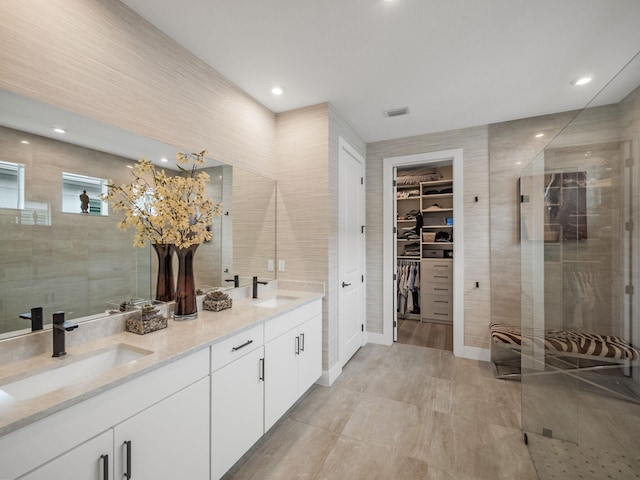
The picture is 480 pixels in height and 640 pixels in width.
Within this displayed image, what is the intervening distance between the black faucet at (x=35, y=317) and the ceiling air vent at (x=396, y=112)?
9.84 ft

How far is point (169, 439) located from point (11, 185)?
1.26 m

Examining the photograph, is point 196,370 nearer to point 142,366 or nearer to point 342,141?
point 142,366

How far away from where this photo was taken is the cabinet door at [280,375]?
1.86 meters

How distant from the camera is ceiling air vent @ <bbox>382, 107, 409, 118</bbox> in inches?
112

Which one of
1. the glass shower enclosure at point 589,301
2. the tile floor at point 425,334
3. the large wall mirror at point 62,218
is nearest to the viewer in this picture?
the glass shower enclosure at point 589,301

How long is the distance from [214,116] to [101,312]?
1.54 m

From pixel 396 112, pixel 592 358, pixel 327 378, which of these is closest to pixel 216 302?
pixel 327 378

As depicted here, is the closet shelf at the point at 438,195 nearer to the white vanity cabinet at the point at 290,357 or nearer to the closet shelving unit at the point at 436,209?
the closet shelving unit at the point at 436,209

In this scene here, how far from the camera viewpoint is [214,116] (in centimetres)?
218

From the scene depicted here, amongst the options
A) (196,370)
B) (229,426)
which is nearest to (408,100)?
(196,370)

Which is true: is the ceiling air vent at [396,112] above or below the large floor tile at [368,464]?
above

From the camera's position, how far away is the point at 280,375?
1993mm

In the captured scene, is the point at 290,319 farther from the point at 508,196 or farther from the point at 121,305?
the point at 508,196

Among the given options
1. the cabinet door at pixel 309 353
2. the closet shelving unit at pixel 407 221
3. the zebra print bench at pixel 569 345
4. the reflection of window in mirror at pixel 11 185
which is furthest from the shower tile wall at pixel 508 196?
the reflection of window in mirror at pixel 11 185
